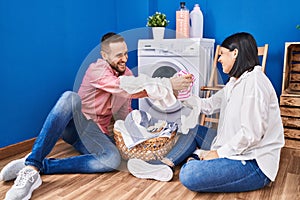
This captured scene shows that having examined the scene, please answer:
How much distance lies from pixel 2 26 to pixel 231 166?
1430mm

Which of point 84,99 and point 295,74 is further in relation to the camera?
point 295,74

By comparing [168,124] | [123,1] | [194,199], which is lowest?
[194,199]

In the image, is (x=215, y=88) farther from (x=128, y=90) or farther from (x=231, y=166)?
(x=128, y=90)

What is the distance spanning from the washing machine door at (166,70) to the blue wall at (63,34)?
0.35ft

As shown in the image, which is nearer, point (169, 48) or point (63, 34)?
point (169, 48)

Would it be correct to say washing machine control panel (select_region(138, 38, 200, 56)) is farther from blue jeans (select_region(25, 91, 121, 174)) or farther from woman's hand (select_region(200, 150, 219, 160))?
woman's hand (select_region(200, 150, 219, 160))

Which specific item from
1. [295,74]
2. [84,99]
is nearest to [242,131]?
[84,99]

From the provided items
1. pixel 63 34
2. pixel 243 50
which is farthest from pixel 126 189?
pixel 63 34

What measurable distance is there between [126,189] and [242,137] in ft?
1.79

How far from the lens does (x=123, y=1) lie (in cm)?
254

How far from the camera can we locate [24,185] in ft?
3.69

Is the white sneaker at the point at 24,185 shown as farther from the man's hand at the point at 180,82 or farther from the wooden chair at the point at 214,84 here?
the wooden chair at the point at 214,84

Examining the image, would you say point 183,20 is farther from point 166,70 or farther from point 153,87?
point 153,87

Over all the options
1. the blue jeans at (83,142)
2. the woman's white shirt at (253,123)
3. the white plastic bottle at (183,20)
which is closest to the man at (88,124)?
the blue jeans at (83,142)
